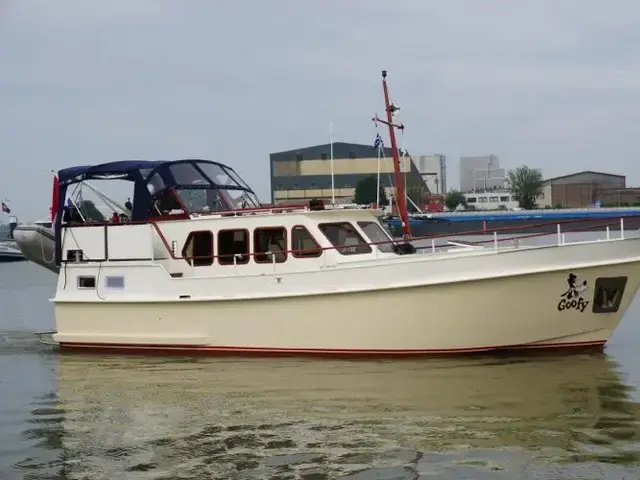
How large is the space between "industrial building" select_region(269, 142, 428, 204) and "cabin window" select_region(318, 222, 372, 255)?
32335 millimetres

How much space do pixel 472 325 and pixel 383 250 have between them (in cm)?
230

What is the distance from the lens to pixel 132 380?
13.9m

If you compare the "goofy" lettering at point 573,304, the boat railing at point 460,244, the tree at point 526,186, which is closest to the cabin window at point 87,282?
the boat railing at point 460,244

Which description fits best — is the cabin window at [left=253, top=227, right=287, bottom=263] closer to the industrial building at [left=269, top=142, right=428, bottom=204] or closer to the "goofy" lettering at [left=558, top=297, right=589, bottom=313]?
the "goofy" lettering at [left=558, top=297, right=589, bottom=313]

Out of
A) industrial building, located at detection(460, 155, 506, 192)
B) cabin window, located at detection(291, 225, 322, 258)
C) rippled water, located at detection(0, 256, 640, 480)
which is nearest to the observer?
rippled water, located at detection(0, 256, 640, 480)

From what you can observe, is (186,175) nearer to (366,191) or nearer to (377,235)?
(377,235)

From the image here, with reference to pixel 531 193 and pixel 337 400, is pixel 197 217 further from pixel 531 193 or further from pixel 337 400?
pixel 531 193

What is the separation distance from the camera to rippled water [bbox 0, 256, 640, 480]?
8797 mm

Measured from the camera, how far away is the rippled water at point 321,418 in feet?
28.9

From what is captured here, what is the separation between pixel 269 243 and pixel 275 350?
1.96 m

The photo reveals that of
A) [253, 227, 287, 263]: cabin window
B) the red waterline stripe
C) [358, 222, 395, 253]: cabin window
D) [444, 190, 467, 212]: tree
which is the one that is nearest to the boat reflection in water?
the red waterline stripe

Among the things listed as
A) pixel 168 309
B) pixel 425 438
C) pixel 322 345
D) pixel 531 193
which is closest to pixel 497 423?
pixel 425 438

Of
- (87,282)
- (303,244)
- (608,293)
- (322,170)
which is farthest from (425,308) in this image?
(322,170)

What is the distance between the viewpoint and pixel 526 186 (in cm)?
10962
